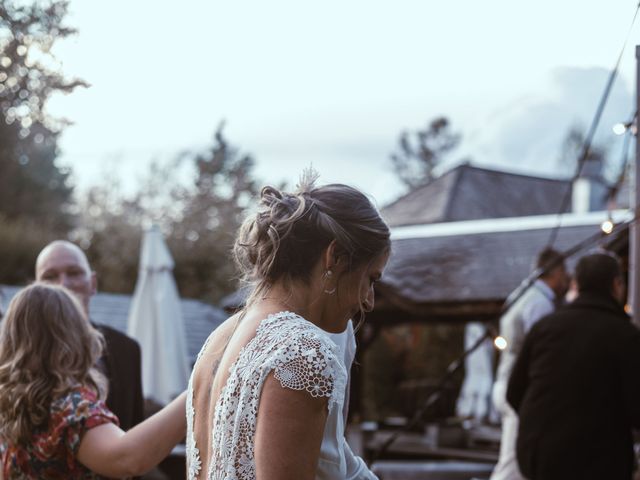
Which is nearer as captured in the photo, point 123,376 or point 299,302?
point 299,302

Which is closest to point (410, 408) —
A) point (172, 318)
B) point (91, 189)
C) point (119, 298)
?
point (119, 298)

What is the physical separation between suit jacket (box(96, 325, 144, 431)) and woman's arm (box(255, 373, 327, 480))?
2197 mm

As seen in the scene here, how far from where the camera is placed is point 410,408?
13.6 metres

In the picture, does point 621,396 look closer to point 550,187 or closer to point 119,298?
point 119,298

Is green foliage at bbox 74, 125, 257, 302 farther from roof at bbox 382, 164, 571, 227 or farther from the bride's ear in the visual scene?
the bride's ear

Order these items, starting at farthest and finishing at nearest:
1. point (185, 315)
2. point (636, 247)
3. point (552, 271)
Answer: point (185, 315), point (552, 271), point (636, 247)

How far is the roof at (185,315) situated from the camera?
11344 mm

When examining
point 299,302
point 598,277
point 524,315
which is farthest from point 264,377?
point 524,315

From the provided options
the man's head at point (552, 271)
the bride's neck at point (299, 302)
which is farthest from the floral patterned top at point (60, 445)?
the man's head at point (552, 271)

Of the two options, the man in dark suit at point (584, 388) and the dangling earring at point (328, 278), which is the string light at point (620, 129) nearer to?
the man in dark suit at point (584, 388)

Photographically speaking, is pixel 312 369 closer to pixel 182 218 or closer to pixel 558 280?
pixel 558 280

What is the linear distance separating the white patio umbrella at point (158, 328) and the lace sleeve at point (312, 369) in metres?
6.25

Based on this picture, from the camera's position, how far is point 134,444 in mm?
2668

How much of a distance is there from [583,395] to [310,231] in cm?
255
